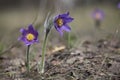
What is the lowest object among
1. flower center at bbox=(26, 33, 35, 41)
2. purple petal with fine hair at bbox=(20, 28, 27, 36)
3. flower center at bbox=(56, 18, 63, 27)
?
flower center at bbox=(26, 33, 35, 41)

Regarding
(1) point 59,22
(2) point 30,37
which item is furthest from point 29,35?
(1) point 59,22

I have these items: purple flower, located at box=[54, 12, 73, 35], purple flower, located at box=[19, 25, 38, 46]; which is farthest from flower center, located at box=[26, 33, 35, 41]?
purple flower, located at box=[54, 12, 73, 35]

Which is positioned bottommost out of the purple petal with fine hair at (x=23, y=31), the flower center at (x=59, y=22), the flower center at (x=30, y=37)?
the flower center at (x=30, y=37)

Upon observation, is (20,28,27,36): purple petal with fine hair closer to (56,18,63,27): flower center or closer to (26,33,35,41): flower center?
(26,33,35,41): flower center

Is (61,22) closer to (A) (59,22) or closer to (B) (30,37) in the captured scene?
(A) (59,22)

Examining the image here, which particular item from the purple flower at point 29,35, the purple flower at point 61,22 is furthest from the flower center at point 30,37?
the purple flower at point 61,22

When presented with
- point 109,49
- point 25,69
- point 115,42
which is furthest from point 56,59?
point 115,42

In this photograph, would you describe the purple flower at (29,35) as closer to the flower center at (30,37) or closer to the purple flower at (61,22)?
the flower center at (30,37)

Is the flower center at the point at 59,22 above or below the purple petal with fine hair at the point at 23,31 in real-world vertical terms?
above
